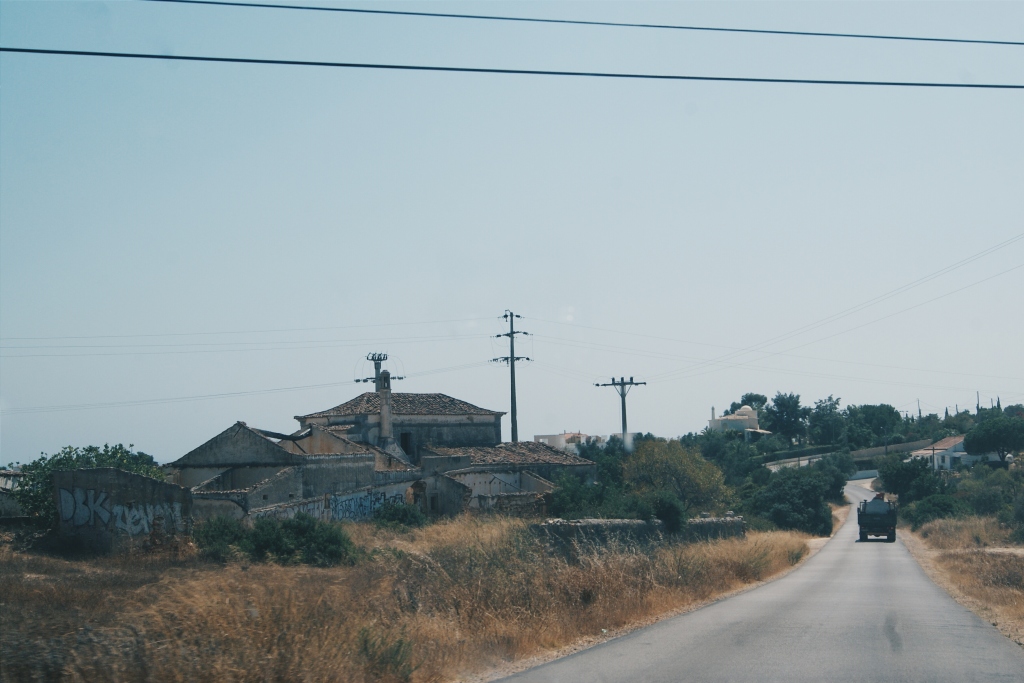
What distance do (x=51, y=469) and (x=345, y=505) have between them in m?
11.4

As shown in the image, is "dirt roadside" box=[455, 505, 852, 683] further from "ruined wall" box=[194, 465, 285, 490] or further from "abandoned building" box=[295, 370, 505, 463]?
"abandoned building" box=[295, 370, 505, 463]

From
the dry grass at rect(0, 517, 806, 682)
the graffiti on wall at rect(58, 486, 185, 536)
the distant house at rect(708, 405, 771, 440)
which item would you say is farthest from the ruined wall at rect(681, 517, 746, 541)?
the distant house at rect(708, 405, 771, 440)

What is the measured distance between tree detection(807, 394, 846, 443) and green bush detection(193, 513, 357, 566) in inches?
4152

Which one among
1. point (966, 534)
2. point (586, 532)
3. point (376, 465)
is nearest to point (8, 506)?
point (376, 465)

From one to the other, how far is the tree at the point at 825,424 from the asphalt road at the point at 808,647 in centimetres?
11041

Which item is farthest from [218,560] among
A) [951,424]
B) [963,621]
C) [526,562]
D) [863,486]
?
[951,424]

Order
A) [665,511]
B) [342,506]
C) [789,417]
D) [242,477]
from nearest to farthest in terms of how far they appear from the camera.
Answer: [665,511] < [342,506] < [242,477] < [789,417]

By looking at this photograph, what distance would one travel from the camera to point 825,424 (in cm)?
12294

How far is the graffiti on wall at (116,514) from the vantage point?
28578 millimetres

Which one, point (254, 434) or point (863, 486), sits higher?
point (254, 434)

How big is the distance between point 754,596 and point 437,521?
24.6 m

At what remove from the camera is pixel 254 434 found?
39656 millimetres

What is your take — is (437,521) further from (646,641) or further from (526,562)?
(646,641)

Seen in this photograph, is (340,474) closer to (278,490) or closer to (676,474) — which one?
(278,490)
